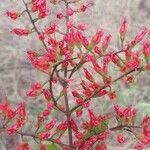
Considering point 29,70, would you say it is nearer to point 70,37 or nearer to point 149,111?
point 149,111

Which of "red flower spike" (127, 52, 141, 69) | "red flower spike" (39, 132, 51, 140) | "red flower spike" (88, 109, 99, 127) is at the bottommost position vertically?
"red flower spike" (39, 132, 51, 140)

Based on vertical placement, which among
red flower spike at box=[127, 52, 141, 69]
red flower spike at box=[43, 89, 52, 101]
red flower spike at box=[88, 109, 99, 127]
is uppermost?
red flower spike at box=[127, 52, 141, 69]

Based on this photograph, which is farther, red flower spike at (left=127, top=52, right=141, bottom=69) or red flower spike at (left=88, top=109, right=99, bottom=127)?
red flower spike at (left=88, top=109, right=99, bottom=127)

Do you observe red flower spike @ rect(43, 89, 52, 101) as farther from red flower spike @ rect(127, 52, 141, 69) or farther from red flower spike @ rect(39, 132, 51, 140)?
red flower spike @ rect(127, 52, 141, 69)

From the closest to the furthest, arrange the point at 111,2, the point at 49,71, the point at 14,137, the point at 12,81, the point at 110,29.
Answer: the point at 49,71
the point at 14,137
the point at 12,81
the point at 110,29
the point at 111,2

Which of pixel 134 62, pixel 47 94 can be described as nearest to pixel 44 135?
pixel 47 94

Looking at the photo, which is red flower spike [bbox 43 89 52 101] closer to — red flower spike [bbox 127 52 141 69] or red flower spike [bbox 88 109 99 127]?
red flower spike [bbox 88 109 99 127]

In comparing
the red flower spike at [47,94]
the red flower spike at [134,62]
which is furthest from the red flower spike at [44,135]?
the red flower spike at [134,62]

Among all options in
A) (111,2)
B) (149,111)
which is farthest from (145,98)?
(111,2)

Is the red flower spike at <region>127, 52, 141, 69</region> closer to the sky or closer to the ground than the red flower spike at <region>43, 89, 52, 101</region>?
closer to the sky

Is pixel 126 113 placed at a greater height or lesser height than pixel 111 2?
lesser

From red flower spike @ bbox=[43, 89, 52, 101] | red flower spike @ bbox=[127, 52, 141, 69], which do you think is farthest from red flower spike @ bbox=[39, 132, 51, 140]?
red flower spike @ bbox=[127, 52, 141, 69]
